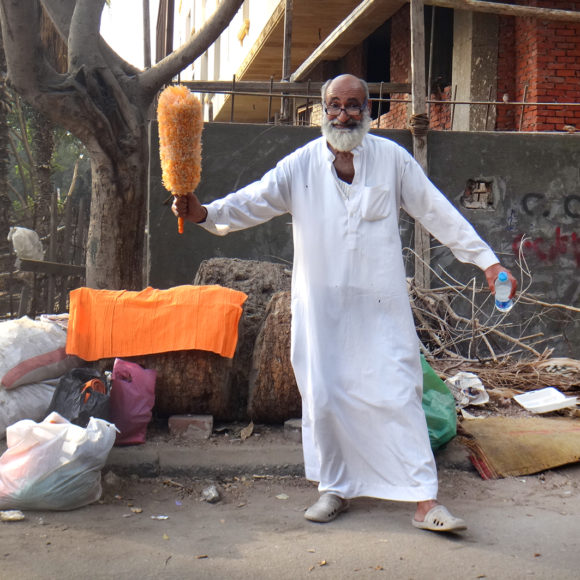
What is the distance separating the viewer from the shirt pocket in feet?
12.0

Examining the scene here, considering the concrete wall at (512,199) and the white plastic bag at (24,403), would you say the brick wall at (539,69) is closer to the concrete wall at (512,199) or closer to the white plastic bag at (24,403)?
the concrete wall at (512,199)

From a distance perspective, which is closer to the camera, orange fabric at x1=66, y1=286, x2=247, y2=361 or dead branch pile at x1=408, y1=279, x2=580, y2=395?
orange fabric at x1=66, y1=286, x2=247, y2=361

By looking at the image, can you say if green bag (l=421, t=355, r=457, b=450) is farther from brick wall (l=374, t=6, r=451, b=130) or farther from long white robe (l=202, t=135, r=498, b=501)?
brick wall (l=374, t=6, r=451, b=130)

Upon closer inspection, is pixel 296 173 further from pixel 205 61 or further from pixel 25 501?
pixel 205 61

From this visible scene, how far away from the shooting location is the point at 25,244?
30.3 feet

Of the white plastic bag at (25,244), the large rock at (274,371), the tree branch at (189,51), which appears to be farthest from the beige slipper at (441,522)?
the white plastic bag at (25,244)

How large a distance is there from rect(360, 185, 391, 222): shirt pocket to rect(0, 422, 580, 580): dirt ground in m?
1.42

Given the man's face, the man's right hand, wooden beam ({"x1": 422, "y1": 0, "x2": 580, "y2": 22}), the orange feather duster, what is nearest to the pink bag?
the man's right hand

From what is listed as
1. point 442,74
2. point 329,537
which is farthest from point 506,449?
point 442,74

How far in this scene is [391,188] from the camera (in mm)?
3729

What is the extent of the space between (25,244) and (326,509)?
22.1 ft

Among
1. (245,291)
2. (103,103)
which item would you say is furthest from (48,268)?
(245,291)

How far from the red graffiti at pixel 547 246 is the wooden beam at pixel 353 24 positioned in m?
3.22

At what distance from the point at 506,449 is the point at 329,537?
1589 mm
